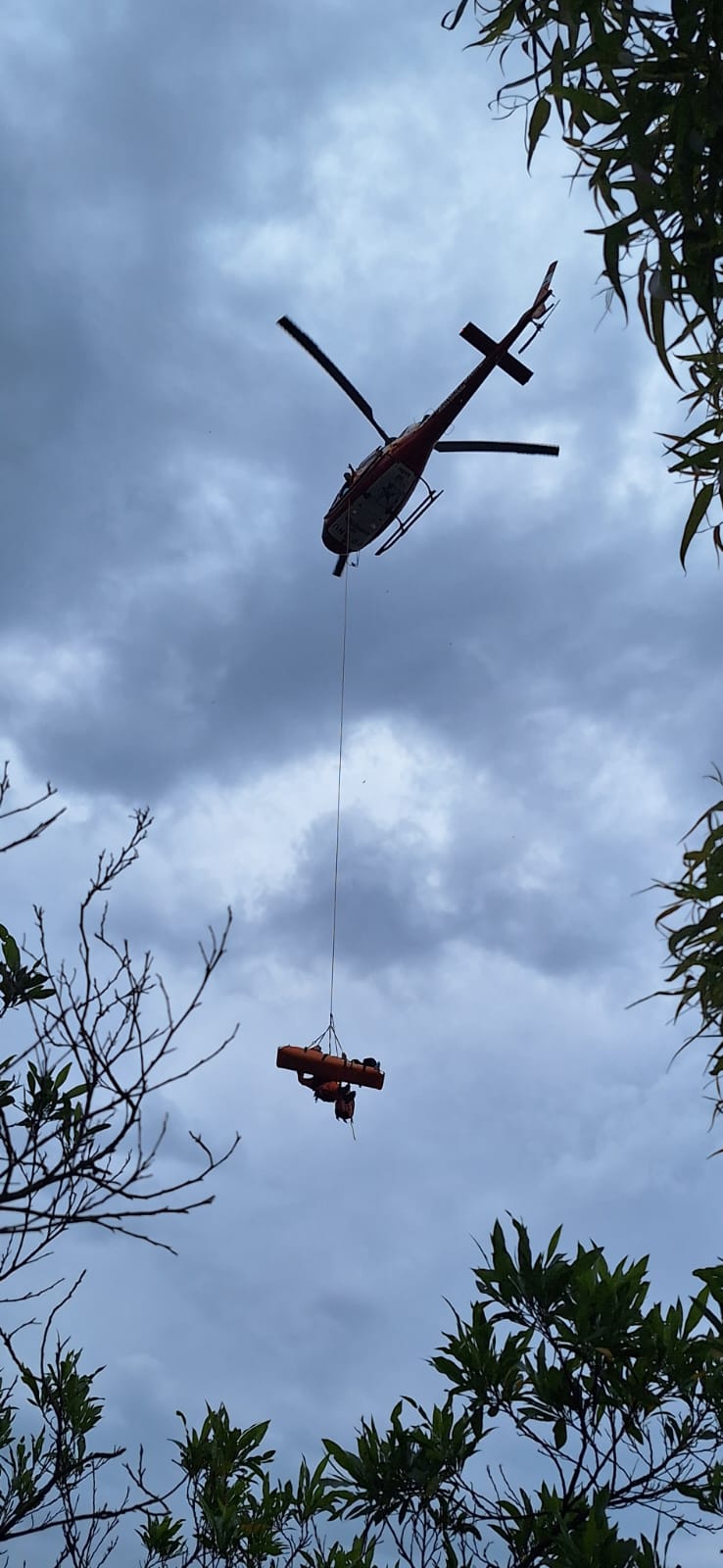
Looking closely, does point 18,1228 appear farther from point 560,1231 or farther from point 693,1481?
point 693,1481

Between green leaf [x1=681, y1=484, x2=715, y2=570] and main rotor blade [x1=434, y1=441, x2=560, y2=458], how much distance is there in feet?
30.7

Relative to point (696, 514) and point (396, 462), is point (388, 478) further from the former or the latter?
point (696, 514)

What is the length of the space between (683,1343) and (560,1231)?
2.29ft

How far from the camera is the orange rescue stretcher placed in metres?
10.2

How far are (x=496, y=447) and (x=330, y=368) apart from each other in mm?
2129

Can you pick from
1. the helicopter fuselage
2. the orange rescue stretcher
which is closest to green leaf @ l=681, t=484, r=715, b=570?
the orange rescue stretcher

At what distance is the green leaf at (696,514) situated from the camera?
4.80m

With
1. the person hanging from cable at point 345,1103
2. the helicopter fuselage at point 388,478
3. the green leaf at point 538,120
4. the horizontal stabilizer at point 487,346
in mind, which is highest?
the horizontal stabilizer at point 487,346

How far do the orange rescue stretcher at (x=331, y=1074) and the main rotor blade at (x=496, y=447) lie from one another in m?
7.06

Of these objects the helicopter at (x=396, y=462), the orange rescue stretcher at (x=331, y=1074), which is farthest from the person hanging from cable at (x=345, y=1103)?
the helicopter at (x=396, y=462)

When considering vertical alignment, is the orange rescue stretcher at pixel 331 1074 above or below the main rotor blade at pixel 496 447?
below

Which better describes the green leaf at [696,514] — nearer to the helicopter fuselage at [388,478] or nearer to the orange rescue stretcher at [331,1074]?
the orange rescue stretcher at [331,1074]

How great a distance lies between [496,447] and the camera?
14.6 metres

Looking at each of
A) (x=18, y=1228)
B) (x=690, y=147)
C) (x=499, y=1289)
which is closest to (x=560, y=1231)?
(x=499, y=1289)
